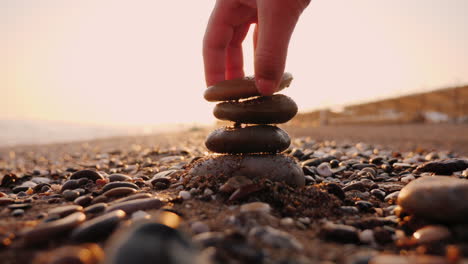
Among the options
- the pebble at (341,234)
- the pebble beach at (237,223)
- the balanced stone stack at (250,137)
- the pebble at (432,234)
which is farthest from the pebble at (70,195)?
the pebble at (432,234)

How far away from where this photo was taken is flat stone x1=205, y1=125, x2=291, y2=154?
121 inches

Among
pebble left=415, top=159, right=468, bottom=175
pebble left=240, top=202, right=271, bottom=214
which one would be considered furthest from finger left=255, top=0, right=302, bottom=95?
pebble left=415, top=159, right=468, bottom=175

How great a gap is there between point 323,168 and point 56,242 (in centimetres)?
300

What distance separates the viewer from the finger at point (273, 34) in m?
2.41

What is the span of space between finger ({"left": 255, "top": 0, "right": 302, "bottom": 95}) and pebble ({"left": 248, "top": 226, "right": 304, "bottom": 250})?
1374 millimetres

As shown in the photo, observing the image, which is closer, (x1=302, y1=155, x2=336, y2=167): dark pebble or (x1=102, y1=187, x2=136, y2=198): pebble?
(x1=102, y1=187, x2=136, y2=198): pebble

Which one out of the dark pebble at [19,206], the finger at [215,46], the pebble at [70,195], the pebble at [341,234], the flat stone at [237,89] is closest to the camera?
the pebble at [341,234]

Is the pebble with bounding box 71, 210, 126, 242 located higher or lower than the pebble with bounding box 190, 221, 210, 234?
higher

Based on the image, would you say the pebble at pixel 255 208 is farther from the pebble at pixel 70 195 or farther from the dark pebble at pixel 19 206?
the dark pebble at pixel 19 206

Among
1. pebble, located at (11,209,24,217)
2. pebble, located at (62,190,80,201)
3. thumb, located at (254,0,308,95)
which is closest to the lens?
pebble, located at (11,209,24,217)

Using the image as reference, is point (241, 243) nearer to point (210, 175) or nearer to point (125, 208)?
point (125, 208)

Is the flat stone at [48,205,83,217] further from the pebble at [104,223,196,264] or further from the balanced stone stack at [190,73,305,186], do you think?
the balanced stone stack at [190,73,305,186]

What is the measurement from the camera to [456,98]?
18844mm

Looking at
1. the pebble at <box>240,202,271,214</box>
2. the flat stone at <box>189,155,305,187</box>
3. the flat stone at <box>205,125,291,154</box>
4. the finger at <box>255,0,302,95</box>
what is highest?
the finger at <box>255,0,302,95</box>
